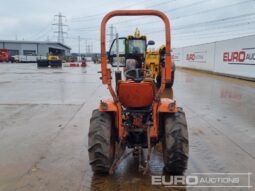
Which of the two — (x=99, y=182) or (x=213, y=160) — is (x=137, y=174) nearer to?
(x=99, y=182)

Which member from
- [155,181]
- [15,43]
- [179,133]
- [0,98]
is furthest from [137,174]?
[15,43]

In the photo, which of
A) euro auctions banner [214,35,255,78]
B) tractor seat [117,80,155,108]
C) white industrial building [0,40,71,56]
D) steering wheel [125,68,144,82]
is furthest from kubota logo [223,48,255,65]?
white industrial building [0,40,71,56]

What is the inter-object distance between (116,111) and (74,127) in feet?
9.35

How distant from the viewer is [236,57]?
18.6m

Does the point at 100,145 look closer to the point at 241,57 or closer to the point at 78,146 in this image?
the point at 78,146

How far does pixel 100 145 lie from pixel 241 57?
16.2 m

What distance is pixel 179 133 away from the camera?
12.7ft

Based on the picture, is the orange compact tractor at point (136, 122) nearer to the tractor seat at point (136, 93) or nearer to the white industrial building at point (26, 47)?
the tractor seat at point (136, 93)

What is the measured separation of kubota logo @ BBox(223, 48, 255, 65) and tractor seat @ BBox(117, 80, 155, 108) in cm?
1432

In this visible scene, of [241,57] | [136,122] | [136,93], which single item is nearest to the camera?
[136,93]

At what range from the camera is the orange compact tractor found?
12.7 ft

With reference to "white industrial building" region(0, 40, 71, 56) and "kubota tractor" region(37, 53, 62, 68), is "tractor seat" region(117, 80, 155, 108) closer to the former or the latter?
"kubota tractor" region(37, 53, 62, 68)

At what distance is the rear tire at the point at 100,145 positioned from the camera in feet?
12.7

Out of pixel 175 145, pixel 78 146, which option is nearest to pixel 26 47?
pixel 78 146
